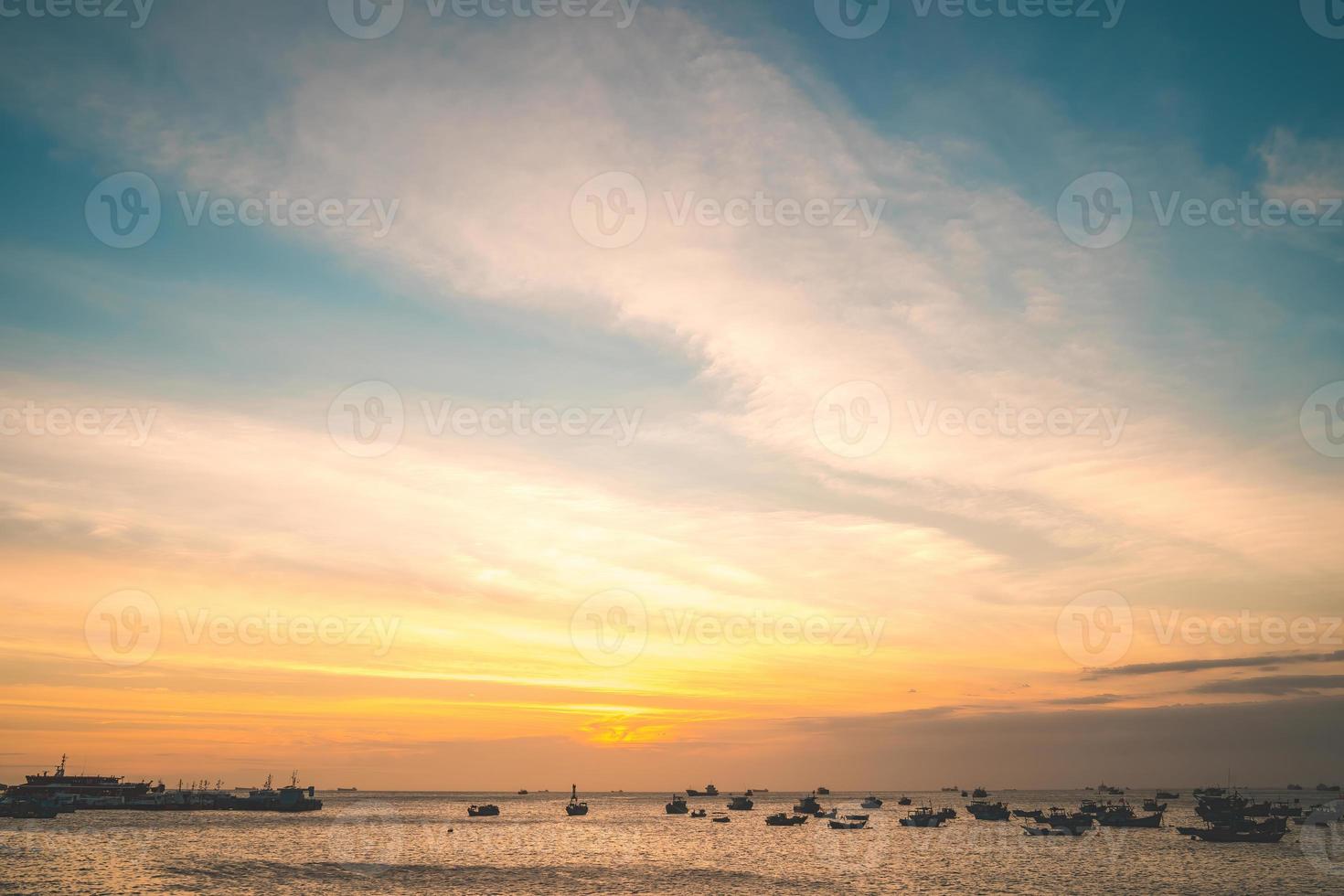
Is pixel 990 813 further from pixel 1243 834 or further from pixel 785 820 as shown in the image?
pixel 1243 834

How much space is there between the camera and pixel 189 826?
152 metres

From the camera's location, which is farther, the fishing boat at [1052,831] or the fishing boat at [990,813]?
the fishing boat at [990,813]

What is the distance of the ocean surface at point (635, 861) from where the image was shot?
79312 millimetres

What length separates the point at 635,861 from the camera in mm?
103688

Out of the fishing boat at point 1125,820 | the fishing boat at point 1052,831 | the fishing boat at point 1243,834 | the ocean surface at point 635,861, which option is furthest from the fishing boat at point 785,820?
the fishing boat at point 1243,834

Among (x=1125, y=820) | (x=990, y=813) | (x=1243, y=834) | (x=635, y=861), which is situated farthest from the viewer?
(x=990, y=813)

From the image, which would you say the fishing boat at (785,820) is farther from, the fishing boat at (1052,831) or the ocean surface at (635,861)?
the fishing boat at (1052,831)

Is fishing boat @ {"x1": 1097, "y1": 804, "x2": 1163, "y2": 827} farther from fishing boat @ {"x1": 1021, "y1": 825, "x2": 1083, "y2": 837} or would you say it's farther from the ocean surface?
fishing boat @ {"x1": 1021, "y1": 825, "x2": 1083, "y2": 837}

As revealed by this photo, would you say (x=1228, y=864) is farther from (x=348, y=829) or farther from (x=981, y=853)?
(x=348, y=829)

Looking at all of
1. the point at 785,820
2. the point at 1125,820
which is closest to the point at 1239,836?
the point at 1125,820

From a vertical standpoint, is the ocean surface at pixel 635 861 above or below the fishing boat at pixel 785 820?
above

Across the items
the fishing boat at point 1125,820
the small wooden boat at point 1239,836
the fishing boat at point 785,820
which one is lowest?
the fishing boat at point 785,820

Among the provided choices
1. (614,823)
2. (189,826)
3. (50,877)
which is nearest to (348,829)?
(189,826)

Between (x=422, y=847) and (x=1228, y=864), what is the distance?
10092 cm
